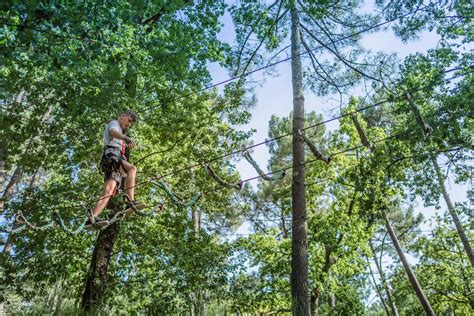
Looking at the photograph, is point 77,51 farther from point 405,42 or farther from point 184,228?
point 405,42

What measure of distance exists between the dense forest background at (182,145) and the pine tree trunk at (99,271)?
40 millimetres

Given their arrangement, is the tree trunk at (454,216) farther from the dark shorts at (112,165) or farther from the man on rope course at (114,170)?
the dark shorts at (112,165)

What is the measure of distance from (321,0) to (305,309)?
5.80 metres

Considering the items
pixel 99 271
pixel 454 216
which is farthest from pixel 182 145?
pixel 454 216

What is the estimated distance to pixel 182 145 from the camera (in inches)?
372

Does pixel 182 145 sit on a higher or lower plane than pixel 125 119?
higher

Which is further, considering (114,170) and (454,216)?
(454,216)

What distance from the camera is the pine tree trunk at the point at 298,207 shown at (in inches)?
219

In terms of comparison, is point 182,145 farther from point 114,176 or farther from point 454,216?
point 454,216

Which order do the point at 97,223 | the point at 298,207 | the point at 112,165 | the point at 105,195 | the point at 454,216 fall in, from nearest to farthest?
the point at 97,223 < the point at 105,195 < the point at 112,165 < the point at 298,207 < the point at 454,216

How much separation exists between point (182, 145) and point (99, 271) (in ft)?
12.5

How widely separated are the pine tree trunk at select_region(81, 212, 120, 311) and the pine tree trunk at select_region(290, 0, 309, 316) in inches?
135

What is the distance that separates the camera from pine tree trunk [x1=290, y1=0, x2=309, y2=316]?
555 centimetres

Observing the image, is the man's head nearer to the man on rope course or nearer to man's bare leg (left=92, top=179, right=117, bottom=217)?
the man on rope course
